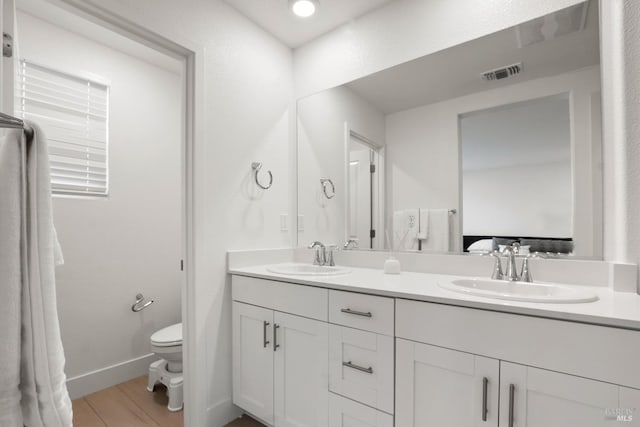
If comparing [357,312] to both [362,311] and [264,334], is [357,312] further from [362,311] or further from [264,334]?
[264,334]

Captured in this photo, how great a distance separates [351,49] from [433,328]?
1.69 metres

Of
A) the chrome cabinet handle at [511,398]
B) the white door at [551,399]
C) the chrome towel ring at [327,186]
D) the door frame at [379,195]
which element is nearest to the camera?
the white door at [551,399]

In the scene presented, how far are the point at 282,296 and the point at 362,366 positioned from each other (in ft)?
1.63

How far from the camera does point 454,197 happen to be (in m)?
1.67

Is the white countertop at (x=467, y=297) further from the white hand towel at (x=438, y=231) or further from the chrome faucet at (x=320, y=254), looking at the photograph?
the chrome faucet at (x=320, y=254)

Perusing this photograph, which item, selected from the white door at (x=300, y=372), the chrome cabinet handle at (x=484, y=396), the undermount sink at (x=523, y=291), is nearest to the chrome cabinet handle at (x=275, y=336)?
the white door at (x=300, y=372)

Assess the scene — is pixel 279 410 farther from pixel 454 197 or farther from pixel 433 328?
pixel 454 197

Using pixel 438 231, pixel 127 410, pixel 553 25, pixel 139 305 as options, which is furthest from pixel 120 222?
pixel 553 25

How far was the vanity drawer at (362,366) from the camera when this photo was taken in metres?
1.21

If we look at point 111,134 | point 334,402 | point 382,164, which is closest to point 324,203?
point 382,164

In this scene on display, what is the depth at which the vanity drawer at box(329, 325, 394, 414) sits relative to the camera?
1211 mm

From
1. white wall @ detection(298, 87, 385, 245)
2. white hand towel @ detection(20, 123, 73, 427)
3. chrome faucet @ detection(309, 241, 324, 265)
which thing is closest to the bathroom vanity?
chrome faucet @ detection(309, 241, 324, 265)

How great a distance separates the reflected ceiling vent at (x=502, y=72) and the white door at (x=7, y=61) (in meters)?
1.96

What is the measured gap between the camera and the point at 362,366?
128 centimetres
